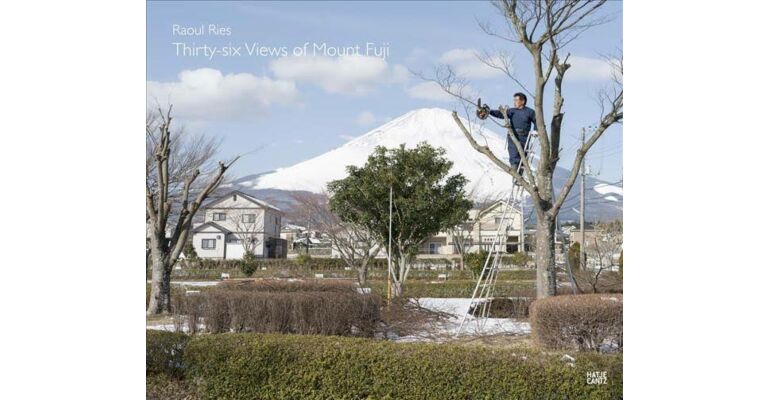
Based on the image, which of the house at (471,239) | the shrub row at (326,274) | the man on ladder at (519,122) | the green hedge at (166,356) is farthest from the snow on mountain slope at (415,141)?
the green hedge at (166,356)

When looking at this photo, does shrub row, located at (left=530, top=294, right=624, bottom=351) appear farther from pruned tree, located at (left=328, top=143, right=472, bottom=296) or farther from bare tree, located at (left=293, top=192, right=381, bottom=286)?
bare tree, located at (left=293, top=192, right=381, bottom=286)

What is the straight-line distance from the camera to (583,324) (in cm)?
495

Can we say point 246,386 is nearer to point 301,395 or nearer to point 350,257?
point 301,395

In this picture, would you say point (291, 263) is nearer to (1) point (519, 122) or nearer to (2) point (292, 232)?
(2) point (292, 232)

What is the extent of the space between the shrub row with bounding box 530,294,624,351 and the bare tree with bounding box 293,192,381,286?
19.1ft

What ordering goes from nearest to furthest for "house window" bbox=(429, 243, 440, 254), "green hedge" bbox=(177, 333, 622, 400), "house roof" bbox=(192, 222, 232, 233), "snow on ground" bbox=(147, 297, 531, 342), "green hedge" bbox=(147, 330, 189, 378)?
"green hedge" bbox=(177, 333, 622, 400) → "green hedge" bbox=(147, 330, 189, 378) → "snow on ground" bbox=(147, 297, 531, 342) → "house roof" bbox=(192, 222, 232, 233) → "house window" bbox=(429, 243, 440, 254)

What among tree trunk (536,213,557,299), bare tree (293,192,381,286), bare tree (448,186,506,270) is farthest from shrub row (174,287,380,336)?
bare tree (448,186,506,270)

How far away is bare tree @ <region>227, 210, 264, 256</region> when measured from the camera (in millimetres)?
11984

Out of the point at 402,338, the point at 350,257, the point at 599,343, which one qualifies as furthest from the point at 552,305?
the point at 350,257

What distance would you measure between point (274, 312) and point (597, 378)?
2.54m

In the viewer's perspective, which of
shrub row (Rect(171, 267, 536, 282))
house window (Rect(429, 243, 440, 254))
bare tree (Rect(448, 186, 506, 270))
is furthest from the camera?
house window (Rect(429, 243, 440, 254))

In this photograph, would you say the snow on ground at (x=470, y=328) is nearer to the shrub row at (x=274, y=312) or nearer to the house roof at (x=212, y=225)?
the shrub row at (x=274, y=312)
